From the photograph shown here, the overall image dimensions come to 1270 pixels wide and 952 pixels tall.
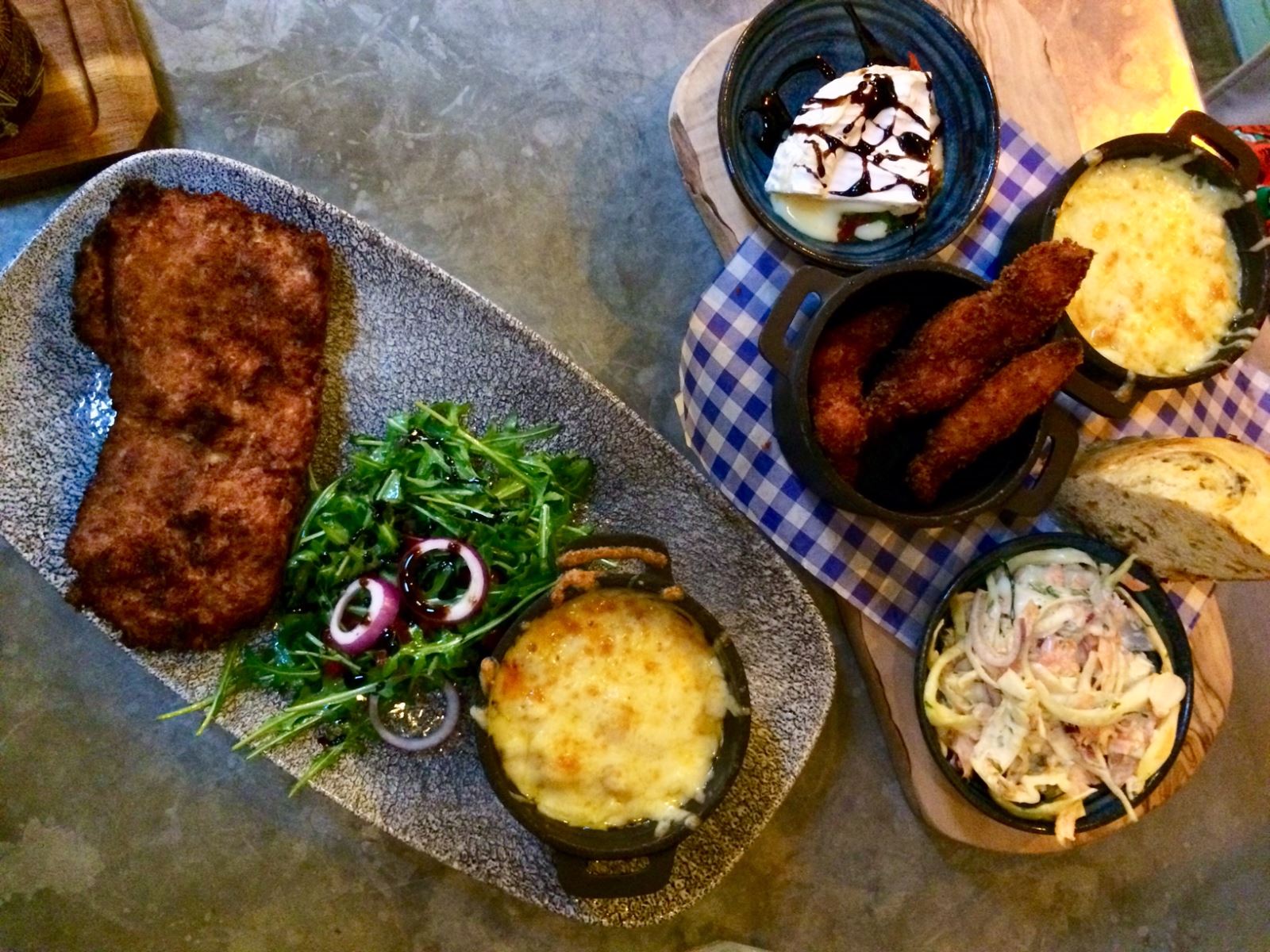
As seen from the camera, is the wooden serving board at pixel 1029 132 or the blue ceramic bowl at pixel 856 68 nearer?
the blue ceramic bowl at pixel 856 68

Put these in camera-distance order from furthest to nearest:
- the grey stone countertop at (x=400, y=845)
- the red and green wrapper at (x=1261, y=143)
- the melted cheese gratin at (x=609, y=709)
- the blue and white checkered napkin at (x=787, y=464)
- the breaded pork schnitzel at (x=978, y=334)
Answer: the red and green wrapper at (x=1261, y=143), the grey stone countertop at (x=400, y=845), the blue and white checkered napkin at (x=787, y=464), the melted cheese gratin at (x=609, y=709), the breaded pork schnitzel at (x=978, y=334)

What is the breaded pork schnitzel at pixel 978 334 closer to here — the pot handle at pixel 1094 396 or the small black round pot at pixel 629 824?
the pot handle at pixel 1094 396

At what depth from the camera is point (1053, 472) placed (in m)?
1.84

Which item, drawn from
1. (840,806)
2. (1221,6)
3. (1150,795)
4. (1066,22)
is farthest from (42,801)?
(1221,6)

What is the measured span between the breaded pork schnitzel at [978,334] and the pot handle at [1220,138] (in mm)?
514

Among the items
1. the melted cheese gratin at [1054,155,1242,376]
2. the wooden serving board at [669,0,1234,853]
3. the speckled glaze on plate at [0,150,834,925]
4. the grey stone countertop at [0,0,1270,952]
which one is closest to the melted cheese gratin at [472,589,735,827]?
the speckled glaze on plate at [0,150,834,925]

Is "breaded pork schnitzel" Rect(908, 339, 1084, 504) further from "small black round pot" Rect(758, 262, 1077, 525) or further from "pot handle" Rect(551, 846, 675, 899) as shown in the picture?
"pot handle" Rect(551, 846, 675, 899)

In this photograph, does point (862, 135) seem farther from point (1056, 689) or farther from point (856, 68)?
point (1056, 689)

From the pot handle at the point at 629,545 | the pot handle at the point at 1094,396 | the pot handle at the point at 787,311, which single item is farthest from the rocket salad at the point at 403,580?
the pot handle at the point at 1094,396

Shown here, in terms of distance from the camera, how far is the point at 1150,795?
7.22 ft

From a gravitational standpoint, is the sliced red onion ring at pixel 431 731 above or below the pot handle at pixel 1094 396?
below

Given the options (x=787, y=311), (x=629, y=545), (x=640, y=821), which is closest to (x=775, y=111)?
(x=787, y=311)

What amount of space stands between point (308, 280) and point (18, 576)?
110 centimetres

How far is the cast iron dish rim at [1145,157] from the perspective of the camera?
1.87 metres
